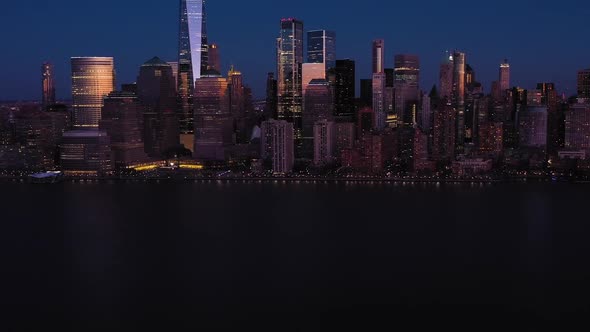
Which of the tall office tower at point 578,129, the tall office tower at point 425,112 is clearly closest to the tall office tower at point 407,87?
the tall office tower at point 425,112

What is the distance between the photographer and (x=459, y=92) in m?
24.9

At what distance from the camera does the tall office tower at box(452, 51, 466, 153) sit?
21609 mm

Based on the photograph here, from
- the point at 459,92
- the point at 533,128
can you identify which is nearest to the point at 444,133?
the point at 533,128

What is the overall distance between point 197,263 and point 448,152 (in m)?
12.2

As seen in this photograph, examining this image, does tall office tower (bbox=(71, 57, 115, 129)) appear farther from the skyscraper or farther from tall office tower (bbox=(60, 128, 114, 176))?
the skyscraper

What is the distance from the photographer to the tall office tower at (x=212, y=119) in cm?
1998

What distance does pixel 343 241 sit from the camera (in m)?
9.04

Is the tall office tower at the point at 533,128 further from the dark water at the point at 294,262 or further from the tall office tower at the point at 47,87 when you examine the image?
the tall office tower at the point at 47,87

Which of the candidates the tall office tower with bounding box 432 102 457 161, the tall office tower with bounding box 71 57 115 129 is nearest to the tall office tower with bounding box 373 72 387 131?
the tall office tower with bounding box 432 102 457 161

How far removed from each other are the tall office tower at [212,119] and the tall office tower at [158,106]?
1.34 metres

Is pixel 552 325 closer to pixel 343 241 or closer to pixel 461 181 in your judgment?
pixel 343 241

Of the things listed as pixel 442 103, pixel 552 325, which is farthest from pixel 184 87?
pixel 552 325

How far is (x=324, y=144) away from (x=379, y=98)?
645cm

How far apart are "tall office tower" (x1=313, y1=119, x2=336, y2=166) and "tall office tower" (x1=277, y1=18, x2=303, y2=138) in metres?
4.05
